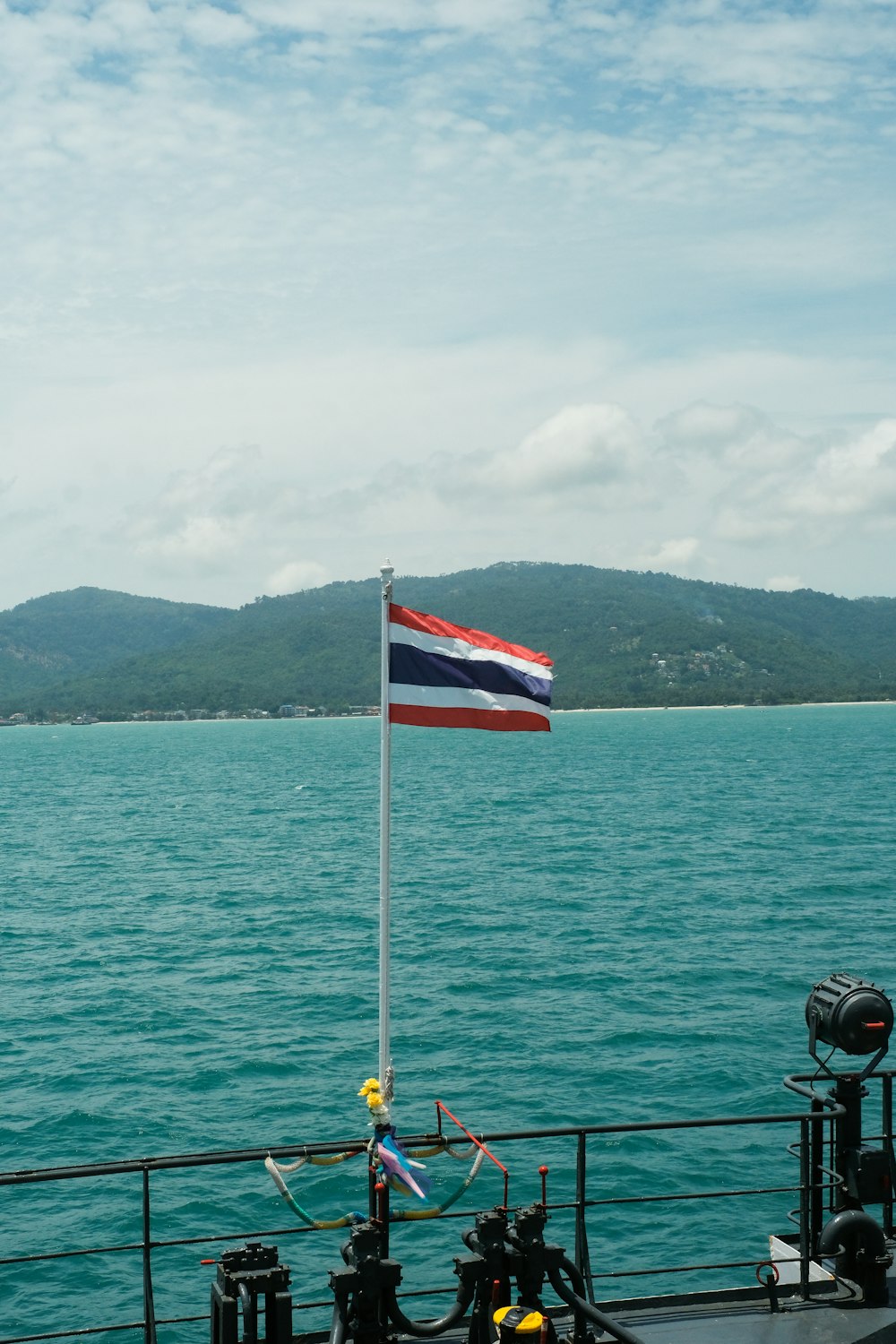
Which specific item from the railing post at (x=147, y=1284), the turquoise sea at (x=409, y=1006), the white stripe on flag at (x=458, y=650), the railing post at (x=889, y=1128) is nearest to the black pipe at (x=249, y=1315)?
the railing post at (x=147, y=1284)

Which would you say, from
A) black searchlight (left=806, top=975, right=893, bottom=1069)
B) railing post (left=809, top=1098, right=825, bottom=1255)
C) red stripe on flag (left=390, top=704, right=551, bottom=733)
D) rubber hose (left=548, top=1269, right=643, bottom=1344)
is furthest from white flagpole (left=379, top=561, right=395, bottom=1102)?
railing post (left=809, top=1098, right=825, bottom=1255)

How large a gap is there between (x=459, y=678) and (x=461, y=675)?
37mm

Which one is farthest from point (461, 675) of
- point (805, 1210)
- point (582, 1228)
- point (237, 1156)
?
point (805, 1210)

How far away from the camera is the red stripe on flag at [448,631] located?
29.4 ft

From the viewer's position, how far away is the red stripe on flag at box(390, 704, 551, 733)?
903 centimetres

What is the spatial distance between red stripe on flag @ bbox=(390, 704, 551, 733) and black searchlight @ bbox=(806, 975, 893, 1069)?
2.68m

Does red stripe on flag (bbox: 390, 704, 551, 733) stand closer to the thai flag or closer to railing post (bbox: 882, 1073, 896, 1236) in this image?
the thai flag

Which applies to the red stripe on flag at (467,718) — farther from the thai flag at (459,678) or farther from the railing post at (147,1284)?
the railing post at (147,1284)

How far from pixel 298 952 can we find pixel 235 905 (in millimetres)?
9610

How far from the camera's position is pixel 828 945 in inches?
1364

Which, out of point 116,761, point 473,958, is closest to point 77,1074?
point 473,958

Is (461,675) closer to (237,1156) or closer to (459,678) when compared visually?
(459,678)

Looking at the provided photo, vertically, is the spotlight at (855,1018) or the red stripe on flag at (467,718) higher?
the red stripe on flag at (467,718)

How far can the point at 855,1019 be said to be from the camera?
8.25 meters
